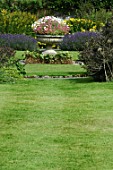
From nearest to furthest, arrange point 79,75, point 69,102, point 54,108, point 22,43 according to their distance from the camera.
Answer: point 54,108
point 69,102
point 79,75
point 22,43

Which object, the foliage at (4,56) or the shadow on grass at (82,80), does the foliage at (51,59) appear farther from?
the foliage at (4,56)

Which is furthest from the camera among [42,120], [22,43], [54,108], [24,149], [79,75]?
[22,43]

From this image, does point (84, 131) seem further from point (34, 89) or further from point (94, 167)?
point (34, 89)

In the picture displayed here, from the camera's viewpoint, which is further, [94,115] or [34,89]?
[34,89]

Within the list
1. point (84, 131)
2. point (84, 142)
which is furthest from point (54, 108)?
point (84, 142)

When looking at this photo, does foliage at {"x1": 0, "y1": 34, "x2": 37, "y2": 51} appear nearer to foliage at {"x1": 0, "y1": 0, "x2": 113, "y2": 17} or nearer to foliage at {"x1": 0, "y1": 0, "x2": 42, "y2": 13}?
foliage at {"x1": 0, "y1": 0, "x2": 113, "y2": 17}

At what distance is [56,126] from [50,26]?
47.1 ft

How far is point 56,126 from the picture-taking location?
28.4ft

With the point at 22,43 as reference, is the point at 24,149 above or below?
above

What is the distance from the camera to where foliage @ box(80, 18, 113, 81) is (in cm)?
1321

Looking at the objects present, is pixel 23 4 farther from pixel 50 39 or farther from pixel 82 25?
pixel 50 39

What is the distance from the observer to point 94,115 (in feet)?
31.1

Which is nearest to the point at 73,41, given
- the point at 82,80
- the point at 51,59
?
the point at 51,59

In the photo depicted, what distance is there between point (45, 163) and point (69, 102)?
4.02 meters
